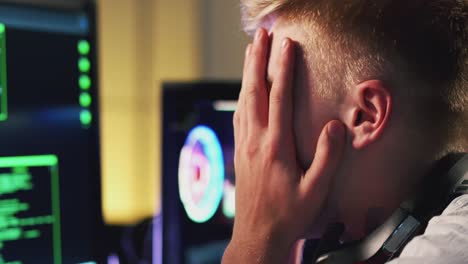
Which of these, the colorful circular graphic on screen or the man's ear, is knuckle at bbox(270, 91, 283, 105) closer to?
the man's ear

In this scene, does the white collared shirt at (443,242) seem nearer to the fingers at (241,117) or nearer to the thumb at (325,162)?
the thumb at (325,162)

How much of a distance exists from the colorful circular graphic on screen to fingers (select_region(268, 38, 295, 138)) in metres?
0.32

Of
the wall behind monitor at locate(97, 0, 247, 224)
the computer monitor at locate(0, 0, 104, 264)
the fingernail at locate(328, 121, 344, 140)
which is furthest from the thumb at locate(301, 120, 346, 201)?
the wall behind monitor at locate(97, 0, 247, 224)

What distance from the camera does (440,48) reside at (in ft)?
2.07

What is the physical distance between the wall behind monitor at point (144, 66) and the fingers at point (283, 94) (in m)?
1.29

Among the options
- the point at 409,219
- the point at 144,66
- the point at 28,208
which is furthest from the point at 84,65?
the point at 144,66

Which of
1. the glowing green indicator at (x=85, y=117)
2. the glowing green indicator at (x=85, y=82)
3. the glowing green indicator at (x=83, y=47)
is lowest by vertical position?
the glowing green indicator at (x=85, y=117)

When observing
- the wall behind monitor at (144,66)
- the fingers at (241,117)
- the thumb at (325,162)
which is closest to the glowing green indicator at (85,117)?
the fingers at (241,117)

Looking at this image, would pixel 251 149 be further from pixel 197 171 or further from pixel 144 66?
pixel 144 66

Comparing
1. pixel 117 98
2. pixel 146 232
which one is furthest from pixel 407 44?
pixel 117 98

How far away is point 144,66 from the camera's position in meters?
2.07

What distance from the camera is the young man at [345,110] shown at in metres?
0.62

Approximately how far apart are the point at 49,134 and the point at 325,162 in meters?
0.35

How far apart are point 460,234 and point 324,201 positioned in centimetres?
17
